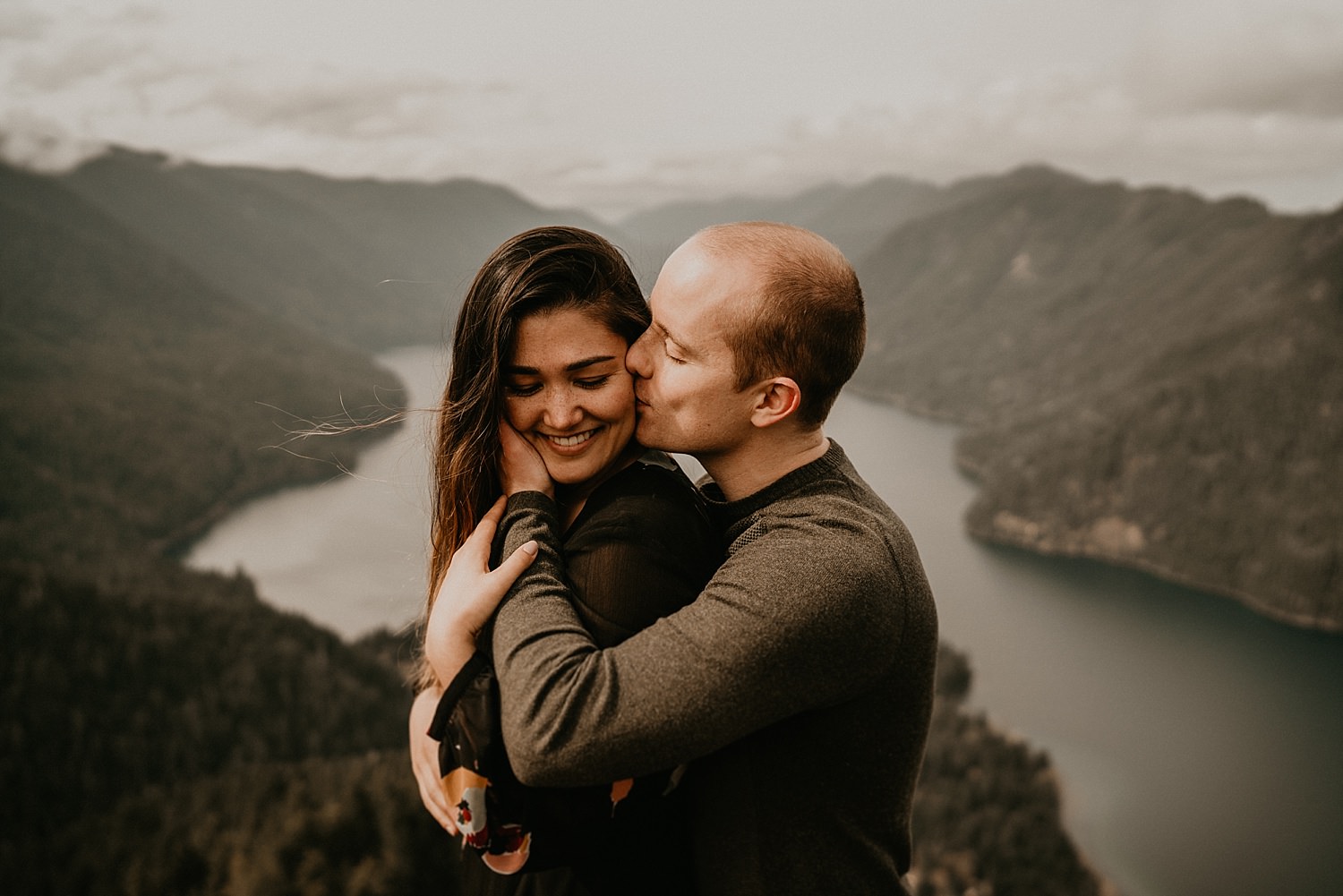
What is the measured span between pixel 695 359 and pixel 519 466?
0.66 meters

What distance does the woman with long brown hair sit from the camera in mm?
2340

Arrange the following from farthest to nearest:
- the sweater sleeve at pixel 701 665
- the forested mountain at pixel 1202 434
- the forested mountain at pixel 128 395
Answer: the forested mountain at pixel 128 395
the forested mountain at pixel 1202 434
the sweater sleeve at pixel 701 665

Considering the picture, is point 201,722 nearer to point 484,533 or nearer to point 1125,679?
point 1125,679

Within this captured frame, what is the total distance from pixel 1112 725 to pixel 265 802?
5256cm

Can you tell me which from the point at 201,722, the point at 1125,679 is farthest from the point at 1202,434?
the point at 201,722

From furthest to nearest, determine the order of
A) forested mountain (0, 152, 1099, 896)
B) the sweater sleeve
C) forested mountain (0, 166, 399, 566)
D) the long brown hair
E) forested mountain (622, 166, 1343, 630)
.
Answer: forested mountain (0, 166, 399, 566) → forested mountain (622, 166, 1343, 630) → forested mountain (0, 152, 1099, 896) → the long brown hair → the sweater sleeve

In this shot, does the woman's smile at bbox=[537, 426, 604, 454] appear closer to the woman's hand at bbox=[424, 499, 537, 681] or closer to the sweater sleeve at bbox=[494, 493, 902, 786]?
the woman's hand at bbox=[424, 499, 537, 681]

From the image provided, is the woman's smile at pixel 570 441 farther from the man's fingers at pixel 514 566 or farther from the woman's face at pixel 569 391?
the man's fingers at pixel 514 566

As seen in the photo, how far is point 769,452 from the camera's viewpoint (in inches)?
109

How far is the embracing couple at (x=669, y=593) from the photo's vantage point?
2.13 meters

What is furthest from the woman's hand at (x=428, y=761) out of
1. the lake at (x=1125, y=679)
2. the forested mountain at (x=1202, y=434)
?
the forested mountain at (x=1202, y=434)

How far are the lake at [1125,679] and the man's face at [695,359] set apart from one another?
35676mm

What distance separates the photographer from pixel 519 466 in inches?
115

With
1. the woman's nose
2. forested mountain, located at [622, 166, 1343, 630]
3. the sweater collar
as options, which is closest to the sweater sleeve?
the sweater collar
